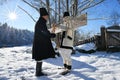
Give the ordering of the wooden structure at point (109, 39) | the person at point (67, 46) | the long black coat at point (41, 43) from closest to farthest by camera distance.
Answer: the long black coat at point (41, 43) → the person at point (67, 46) → the wooden structure at point (109, 39)

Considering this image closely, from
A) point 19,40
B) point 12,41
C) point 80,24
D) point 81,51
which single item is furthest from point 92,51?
point 19,40

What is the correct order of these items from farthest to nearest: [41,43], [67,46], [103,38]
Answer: [103,38], [67,46], [41,43]

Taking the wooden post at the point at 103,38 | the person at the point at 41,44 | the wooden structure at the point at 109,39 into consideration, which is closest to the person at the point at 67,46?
the person at the point at 41,44

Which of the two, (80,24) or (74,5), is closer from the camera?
(80,24)

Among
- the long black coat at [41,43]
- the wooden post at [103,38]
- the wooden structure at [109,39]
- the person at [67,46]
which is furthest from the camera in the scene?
the wooden post at [103,38]

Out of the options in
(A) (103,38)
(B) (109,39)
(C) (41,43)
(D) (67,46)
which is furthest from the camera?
(A) (103,38)

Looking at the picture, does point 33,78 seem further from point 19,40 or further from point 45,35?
point 19,40

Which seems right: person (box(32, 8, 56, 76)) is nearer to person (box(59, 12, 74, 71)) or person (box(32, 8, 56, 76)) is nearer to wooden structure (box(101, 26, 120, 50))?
person (box(59, 12, 74, 71))

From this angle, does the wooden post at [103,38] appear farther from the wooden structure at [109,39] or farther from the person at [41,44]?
the person at [41,44]

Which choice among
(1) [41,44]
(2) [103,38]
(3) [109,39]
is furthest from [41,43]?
(2) [103,38]

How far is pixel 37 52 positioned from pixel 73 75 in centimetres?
125

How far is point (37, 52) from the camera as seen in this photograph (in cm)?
698

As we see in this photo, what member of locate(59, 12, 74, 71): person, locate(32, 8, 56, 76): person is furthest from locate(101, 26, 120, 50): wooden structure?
locate(32, 8, 56, 76): person

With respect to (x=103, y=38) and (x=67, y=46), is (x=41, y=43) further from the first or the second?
(x=103, y=38)
